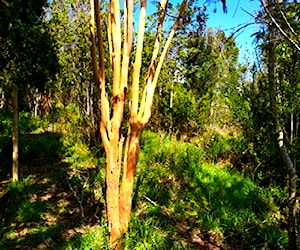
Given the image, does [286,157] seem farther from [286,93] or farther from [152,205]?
[286,93]

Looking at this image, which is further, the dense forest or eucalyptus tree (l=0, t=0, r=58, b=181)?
eucalyptus tree (l=0, t=0, r=58, b=181)

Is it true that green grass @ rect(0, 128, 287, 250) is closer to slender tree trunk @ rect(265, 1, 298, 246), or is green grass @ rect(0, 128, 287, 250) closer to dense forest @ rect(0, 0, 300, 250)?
dense forest @ rect(0, 0, 300, 250)

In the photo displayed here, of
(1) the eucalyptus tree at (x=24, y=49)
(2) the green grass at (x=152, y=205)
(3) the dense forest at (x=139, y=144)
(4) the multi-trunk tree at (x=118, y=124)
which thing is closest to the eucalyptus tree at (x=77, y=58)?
(3) the dense forest at (x=139, y=144)

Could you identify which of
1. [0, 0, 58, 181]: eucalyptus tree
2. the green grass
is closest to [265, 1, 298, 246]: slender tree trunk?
the green grass

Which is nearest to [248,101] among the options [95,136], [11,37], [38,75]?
[95,136]

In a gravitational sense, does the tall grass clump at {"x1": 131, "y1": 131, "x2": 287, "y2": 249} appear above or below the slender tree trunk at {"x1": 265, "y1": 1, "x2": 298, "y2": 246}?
below

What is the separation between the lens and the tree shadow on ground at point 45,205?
5.23 metres

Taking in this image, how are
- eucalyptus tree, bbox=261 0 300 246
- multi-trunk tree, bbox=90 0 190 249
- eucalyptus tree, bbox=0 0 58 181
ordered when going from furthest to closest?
eucalyptus tree, bbox=0 0 58 181 → eucalyptus tree, bbox=261 0 300 246 → multi-trunk tree, bbox=90 0 190 249

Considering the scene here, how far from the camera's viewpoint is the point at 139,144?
13.4ft

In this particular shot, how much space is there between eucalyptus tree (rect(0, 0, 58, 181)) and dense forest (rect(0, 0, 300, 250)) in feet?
0.07

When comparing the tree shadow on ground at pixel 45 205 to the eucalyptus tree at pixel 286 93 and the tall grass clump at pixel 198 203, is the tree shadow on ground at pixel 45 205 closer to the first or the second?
the tall grass clump at pixel 198 203

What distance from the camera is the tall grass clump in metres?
5.70

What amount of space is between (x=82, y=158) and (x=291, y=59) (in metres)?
4.71

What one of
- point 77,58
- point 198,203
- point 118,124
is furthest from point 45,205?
point 77,58
